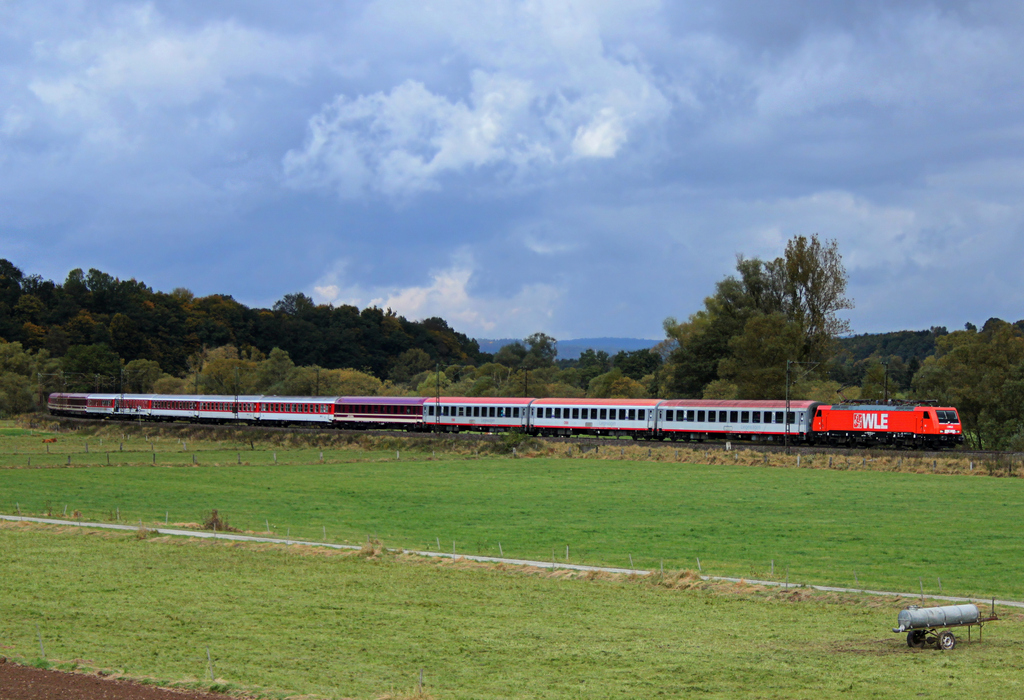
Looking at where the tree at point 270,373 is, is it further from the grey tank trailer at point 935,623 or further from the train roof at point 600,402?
the grey tank trailer at point 935,623

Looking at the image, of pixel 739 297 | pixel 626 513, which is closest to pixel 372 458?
pixel 626 513

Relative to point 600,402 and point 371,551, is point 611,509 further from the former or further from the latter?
point 600,402

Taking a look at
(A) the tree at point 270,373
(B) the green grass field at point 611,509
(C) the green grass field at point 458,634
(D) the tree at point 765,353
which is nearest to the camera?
(C) the green grass field at point 458,634

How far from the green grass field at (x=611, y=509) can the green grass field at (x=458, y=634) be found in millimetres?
5545

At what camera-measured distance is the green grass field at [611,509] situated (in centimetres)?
3244

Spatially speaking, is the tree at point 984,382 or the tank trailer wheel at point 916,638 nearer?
the tank trailer wheel at point 916,638

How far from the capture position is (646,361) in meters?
174

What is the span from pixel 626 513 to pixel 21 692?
3190 cm

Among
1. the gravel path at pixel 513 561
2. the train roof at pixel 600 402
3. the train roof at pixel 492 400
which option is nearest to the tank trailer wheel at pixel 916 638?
the gravel path at pixel 513 561

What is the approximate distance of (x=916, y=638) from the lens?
20062 millimetres

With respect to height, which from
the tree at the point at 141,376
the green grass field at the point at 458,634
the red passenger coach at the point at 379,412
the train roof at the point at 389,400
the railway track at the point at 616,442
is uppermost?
the tree at the point at 141,376

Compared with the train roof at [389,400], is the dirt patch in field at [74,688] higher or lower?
lower

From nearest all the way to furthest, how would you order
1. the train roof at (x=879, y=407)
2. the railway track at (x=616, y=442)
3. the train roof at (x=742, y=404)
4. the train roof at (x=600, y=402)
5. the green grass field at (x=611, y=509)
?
the green grass field at (x=611, y=509)
the railway track at (x=616, y=442)
the train roof at (x=879, y=407)
the train roof at (x=742, y=404)
the train roof at (x=600, y=402)

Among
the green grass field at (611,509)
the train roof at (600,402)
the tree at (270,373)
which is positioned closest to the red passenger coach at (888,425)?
the green grass field at (611,509)
